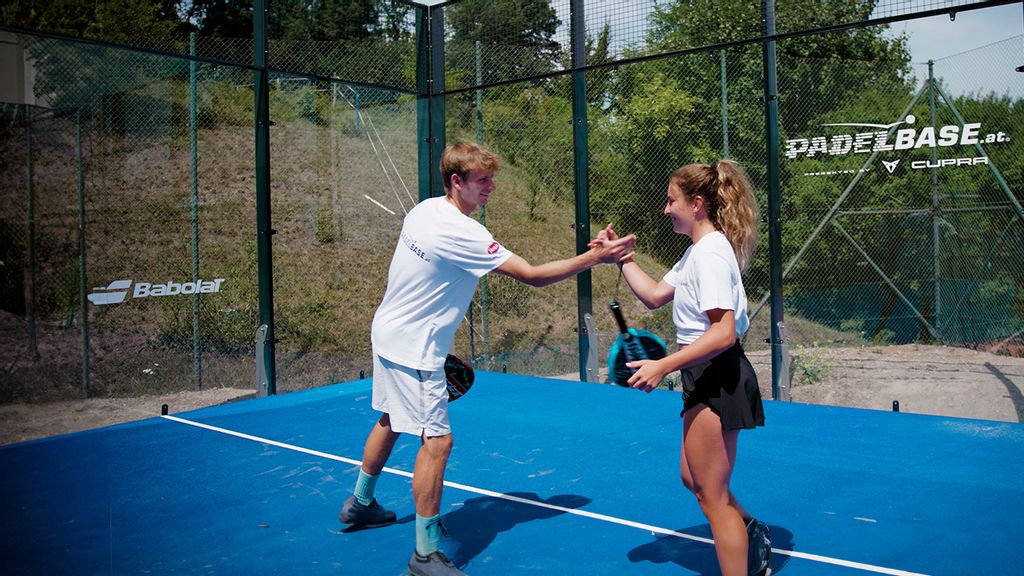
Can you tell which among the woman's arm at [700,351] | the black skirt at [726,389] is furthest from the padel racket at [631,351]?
the woman's arm at [700,351]

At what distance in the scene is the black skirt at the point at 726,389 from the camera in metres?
2.79

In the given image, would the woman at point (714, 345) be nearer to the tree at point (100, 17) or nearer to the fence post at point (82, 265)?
the fence post at point (82, 265)

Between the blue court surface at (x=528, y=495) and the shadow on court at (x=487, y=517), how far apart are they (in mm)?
12

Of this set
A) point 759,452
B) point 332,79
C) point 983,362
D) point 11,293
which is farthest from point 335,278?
point 983,362

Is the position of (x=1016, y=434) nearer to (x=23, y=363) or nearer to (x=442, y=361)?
(x=442, y=361)

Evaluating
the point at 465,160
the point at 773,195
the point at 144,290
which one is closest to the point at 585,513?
the point at 465,160

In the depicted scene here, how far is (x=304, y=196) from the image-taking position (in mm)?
10344

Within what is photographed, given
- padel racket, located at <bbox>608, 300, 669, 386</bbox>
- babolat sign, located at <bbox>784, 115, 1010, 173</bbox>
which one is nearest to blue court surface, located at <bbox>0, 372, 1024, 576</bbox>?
padel racket, located at <bbox>608, 300, 669, 386</bbox>

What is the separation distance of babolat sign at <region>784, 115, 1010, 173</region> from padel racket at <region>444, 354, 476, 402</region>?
4.76 metres

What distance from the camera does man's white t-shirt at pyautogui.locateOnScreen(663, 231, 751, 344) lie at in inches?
106

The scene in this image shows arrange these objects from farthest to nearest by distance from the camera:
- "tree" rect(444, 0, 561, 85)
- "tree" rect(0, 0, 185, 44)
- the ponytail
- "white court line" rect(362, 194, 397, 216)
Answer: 1. "white court line" rect(362, 194, 397, 216)
2. "tree" rect(444, 0, 561, 85)
3. "tree" rect(0, 0, 185, 44)
4. the ponytail

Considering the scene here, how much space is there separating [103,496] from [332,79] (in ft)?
14.3

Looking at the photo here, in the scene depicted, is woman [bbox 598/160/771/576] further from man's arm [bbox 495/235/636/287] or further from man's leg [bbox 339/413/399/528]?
man's leg [bbox 339/413/399/528]

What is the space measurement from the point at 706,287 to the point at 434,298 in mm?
1181
